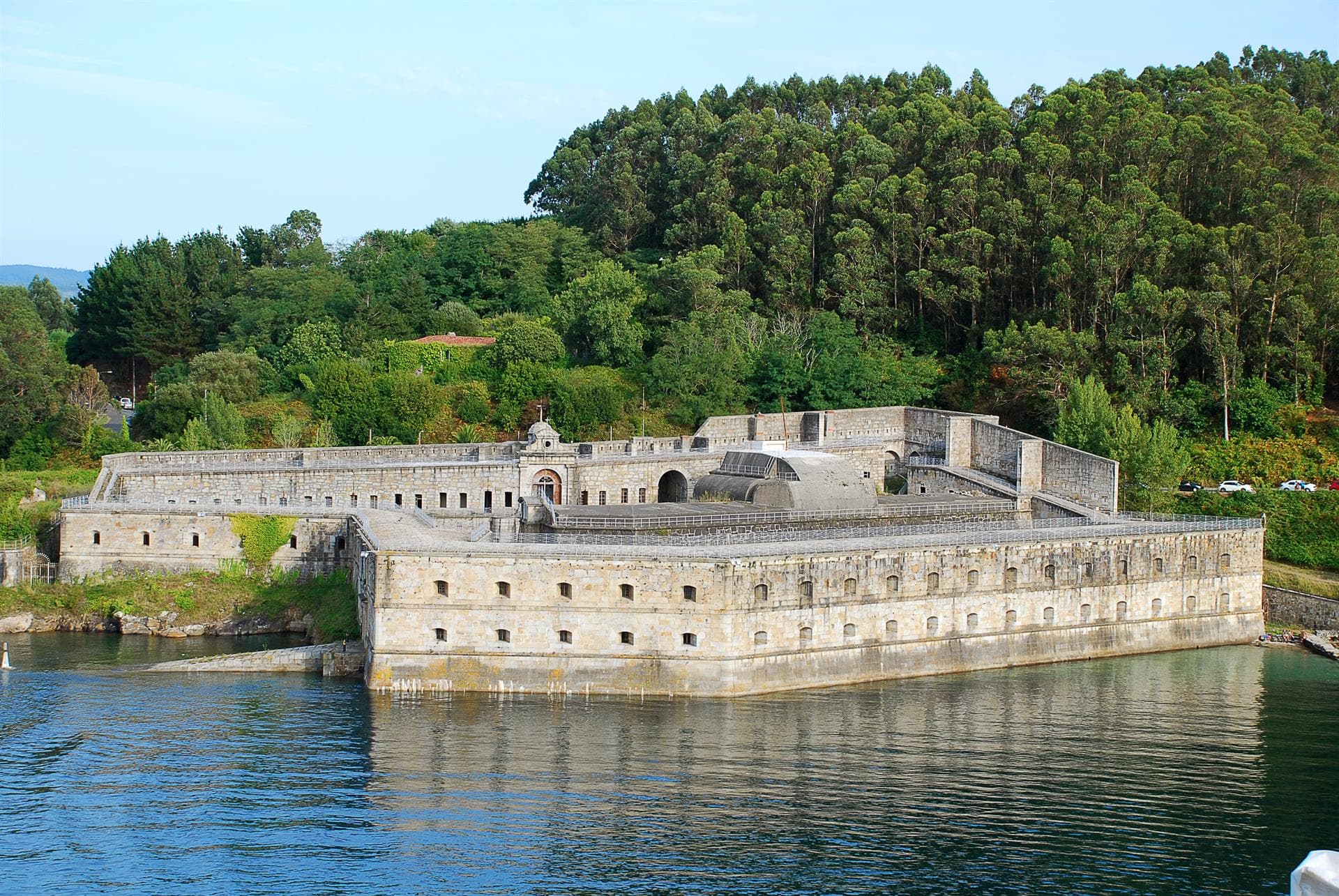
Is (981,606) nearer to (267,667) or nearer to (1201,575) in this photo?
(1201,575)

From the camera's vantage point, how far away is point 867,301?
267ft

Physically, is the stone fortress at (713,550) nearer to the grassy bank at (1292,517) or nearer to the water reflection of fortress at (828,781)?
the water reflection of fortress at (828,781)

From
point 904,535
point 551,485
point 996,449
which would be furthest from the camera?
point 996,449

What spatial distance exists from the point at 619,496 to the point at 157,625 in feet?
65.3

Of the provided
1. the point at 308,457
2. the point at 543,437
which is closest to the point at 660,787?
the point at 543,437

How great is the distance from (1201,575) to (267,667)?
33.1 m

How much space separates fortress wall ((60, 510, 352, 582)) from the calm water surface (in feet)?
25.5

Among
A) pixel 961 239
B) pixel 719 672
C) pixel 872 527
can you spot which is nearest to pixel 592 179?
pixel 961 239

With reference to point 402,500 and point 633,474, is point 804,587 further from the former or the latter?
point 402,500

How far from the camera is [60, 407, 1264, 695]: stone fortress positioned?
149 feet

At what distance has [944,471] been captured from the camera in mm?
65938

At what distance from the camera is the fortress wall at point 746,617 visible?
45.3 meters

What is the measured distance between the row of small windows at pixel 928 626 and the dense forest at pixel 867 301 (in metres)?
9.62

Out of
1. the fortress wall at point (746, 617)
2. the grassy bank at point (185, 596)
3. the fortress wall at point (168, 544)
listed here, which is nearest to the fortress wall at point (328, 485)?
the fortress wall at point (168, 544)
